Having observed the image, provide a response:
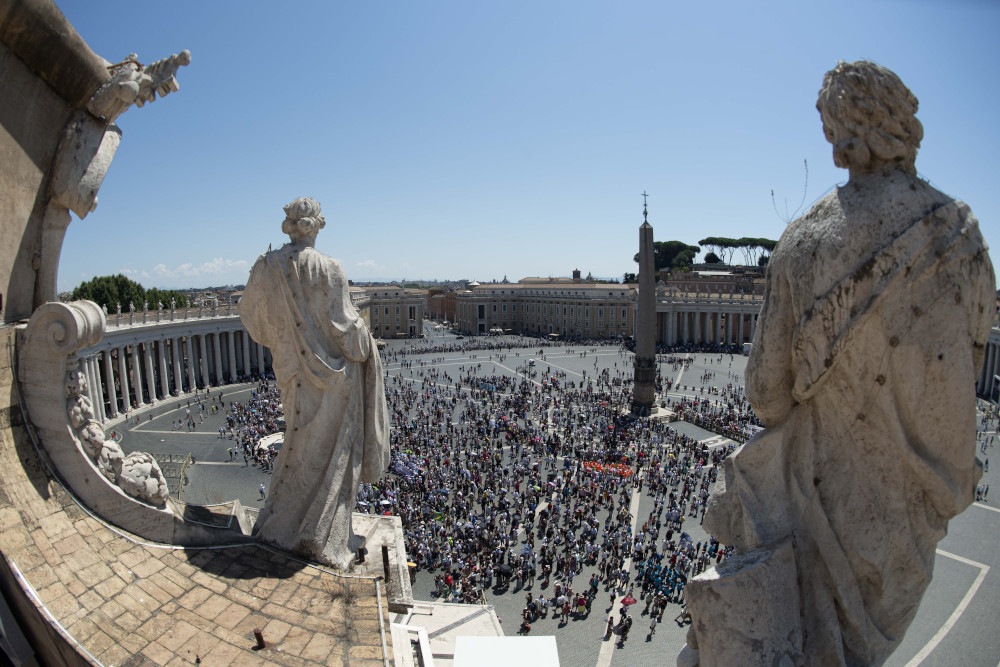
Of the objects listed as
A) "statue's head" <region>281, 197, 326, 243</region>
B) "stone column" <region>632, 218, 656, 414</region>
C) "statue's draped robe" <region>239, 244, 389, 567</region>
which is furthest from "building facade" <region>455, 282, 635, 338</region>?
"statue's draped robe" <region>239, 244, 389, 567</region>

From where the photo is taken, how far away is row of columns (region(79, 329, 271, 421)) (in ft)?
90.2

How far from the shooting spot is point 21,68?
3.40 meters

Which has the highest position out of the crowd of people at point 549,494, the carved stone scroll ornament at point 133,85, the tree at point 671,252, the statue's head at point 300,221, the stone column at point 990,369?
the tree at point 671,252

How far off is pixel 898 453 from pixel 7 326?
15.3ft

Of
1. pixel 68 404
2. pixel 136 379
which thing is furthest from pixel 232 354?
pixel 68 404

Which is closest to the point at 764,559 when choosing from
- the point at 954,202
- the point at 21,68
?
the point at 954,202

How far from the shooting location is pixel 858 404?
2.13 m

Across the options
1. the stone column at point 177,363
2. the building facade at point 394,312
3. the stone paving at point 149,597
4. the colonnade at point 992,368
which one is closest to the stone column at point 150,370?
the stone column at point 177,363

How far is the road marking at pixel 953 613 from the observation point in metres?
10.1

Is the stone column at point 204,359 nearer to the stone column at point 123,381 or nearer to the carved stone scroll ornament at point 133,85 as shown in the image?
the stone column at point 123,381

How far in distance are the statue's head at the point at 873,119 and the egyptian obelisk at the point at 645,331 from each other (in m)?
27.2

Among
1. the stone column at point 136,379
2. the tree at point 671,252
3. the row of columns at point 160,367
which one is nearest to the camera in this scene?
the row of columns at point 160,367

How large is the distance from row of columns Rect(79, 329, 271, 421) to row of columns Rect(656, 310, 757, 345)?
40.4m

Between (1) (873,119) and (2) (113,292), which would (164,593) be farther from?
(2) (113,292)
